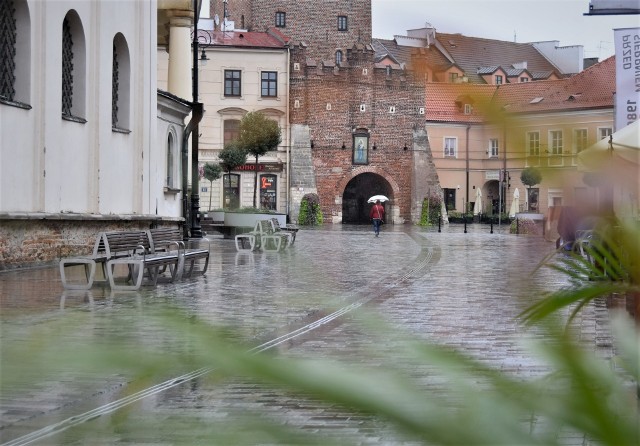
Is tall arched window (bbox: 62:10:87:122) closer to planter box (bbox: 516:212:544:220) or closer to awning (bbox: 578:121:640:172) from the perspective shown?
planter box (bbox: 516:212:544:220)

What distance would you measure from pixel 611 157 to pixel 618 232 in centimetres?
13

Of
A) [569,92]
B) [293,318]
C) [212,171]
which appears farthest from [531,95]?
[212,171]

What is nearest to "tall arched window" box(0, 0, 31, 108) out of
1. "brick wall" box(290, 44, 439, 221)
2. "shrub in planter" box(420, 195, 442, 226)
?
"brick wall" box(290, 44, 439, 221)

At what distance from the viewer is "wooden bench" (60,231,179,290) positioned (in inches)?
555

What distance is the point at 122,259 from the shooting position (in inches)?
561

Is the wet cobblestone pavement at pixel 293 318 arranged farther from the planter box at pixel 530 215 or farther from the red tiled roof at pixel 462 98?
the red tiled roof at pixel 462 98

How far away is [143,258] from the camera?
14594 millimetres

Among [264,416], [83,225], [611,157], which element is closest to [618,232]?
[611,157]

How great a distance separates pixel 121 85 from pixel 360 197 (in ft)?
160

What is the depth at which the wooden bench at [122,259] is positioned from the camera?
46.3 feet

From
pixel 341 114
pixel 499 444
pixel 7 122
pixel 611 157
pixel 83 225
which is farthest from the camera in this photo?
pixel 341 114

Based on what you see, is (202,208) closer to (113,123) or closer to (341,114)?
(341,114)

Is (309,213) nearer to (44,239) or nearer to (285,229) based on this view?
(285,229)

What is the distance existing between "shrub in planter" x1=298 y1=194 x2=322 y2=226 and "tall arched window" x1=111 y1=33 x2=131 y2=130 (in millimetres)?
42044
